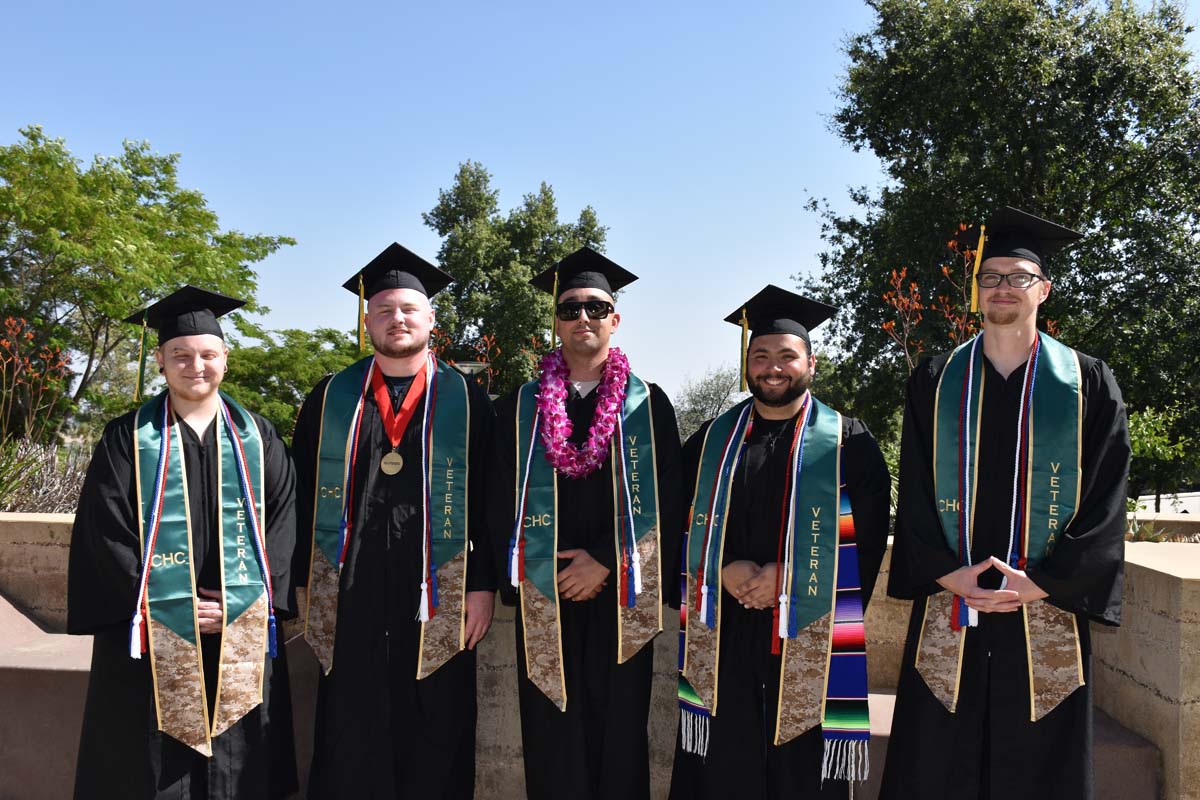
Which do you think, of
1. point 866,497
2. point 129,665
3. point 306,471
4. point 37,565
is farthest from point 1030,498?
point 37,565

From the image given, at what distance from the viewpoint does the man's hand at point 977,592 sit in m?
2.81

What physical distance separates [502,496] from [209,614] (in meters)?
1.13

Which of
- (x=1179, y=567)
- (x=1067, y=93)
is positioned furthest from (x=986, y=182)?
(x=1179, y=567)

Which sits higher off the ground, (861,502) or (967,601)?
(861,502)

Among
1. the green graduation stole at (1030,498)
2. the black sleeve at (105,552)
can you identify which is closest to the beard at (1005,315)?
the green graduation stole at (1030,498)

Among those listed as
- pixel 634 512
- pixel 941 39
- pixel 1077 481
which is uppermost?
pixel 941 39

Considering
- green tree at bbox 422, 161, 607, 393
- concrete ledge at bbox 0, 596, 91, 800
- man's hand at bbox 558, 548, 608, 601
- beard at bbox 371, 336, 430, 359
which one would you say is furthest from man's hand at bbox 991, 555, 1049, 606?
green tree at bbox 422, 161, 607, 393

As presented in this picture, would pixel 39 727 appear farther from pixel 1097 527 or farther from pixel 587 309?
pixel 1097 527

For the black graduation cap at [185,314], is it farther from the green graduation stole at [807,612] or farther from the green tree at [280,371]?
the green tree at [280,371]

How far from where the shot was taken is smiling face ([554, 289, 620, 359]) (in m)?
3.40

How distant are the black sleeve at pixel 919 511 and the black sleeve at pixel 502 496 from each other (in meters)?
1.41

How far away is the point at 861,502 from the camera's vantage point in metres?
3.21

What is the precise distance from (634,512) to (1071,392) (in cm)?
155

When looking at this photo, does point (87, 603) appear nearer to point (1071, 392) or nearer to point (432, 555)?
point (432, 555)
